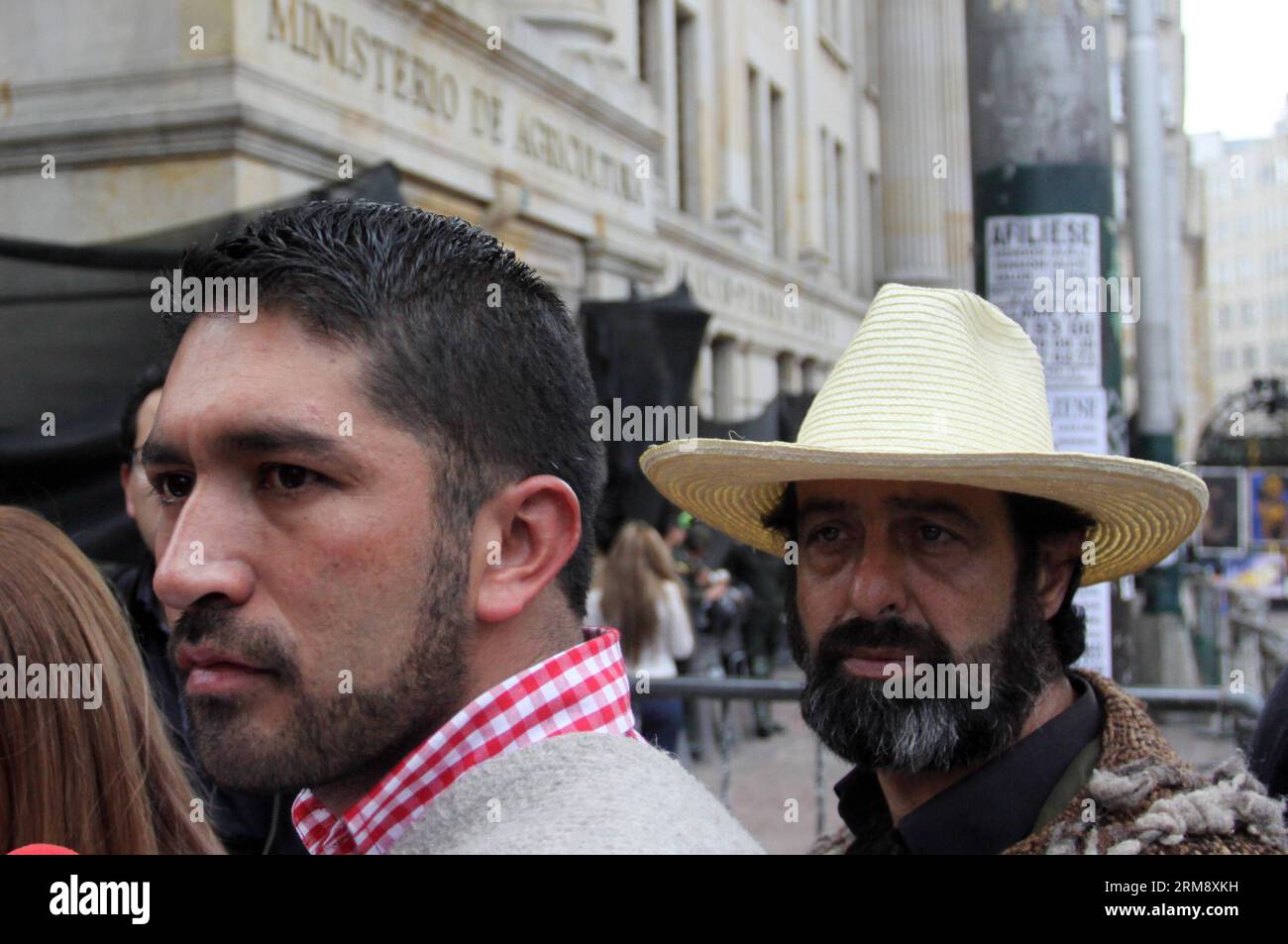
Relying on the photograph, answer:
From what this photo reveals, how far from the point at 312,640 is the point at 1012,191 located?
10.8ft

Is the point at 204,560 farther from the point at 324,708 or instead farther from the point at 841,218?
the point at 841,218

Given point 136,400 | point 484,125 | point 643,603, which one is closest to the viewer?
point 136,400

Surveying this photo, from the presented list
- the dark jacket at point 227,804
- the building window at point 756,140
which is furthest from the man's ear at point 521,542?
the building window at point 756,140

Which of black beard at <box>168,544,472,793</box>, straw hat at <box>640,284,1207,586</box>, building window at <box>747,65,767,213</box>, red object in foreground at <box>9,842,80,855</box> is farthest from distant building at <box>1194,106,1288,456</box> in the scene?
building window at <box>747,65,767,213</box>

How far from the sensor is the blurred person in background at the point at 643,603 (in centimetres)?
782

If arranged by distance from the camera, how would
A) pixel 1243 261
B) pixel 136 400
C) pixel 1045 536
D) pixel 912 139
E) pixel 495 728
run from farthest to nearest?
1. pixel 1243 261
2. pixel 912 139
3. pixel 136 400
4. pixel 1045 536
5. pixel 495 728

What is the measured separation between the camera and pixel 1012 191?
13.6ft

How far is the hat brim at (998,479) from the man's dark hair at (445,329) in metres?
0.73

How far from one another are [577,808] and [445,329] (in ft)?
1.70

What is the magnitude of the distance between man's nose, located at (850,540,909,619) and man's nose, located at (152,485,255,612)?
1.14 metres

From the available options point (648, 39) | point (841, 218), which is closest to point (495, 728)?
point (648, 39)

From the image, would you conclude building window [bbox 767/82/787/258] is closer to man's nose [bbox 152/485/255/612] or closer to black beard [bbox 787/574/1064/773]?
black beard [bbox 787/574/1064/773]

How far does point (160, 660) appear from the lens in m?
3.62

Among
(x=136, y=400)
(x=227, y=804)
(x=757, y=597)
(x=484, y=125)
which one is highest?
(x=484, y=125)
